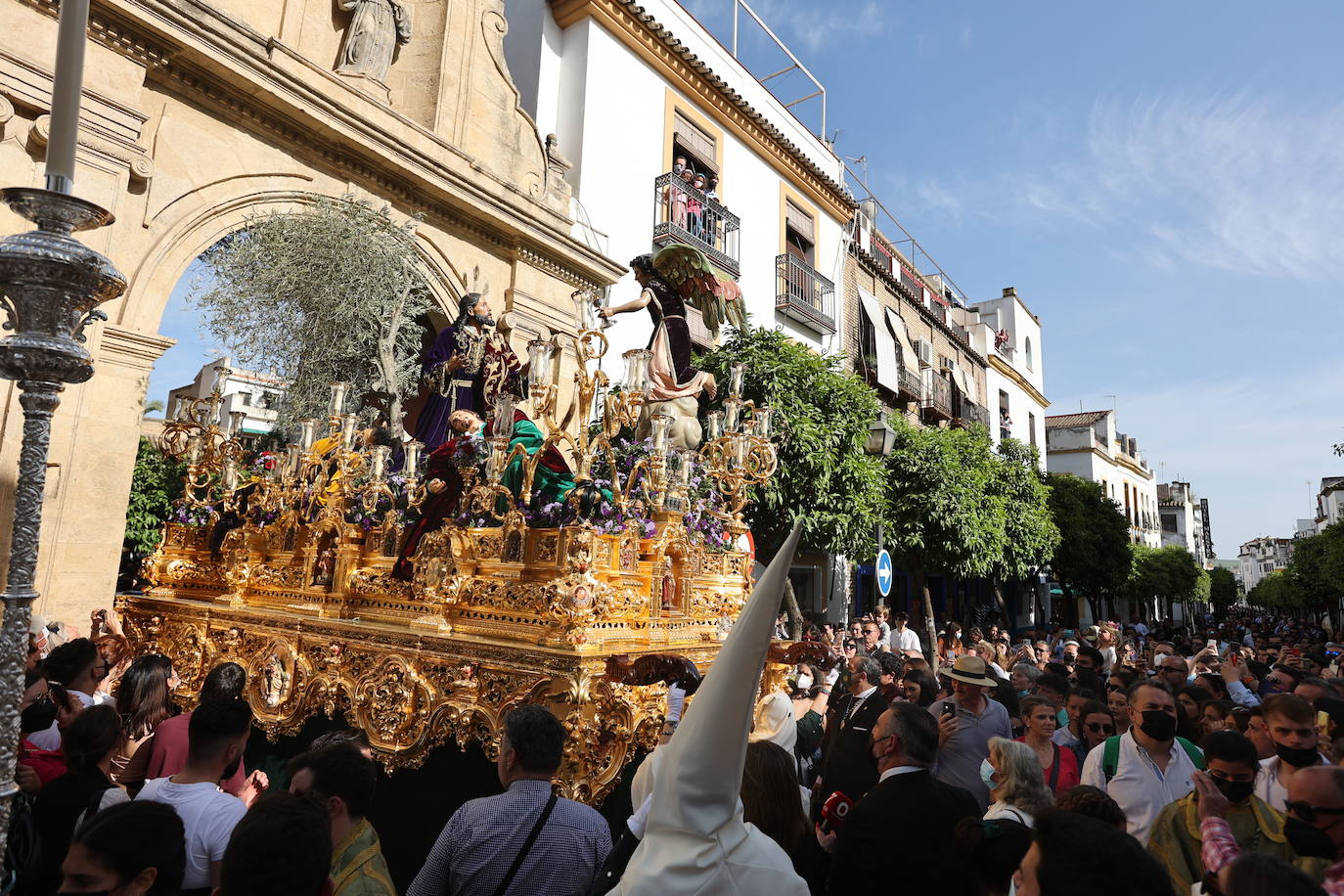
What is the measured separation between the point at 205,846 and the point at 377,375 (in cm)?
827

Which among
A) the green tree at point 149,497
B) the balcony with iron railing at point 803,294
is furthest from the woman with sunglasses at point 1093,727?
the balcony with iron railing at point 803,294

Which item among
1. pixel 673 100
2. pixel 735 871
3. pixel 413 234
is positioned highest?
pixel 673 100

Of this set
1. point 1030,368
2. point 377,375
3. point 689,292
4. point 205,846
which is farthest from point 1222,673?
point 1030,368

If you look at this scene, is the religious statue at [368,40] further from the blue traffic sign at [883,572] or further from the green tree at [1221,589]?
the green tree at [1221,589]

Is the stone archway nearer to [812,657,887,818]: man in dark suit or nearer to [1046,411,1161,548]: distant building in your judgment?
[812,657,887,818]: man in dark suit

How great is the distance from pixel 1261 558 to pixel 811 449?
123m

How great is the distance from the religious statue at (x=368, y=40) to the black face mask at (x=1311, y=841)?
1219cm

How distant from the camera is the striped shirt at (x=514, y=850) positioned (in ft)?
8.29

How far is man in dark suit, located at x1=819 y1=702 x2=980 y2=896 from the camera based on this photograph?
2596 millimetres

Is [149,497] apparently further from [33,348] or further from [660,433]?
[33,348]

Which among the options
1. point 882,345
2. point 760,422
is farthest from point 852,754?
point 882,345

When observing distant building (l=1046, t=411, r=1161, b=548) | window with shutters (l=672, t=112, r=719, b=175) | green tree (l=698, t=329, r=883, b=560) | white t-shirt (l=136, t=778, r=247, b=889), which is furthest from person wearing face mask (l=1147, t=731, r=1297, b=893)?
distant building (l=1046, t=411, r=1161, b=548)

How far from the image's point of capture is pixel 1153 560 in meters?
39.0

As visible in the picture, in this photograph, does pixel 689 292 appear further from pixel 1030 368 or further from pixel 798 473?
pixel 1030 368
